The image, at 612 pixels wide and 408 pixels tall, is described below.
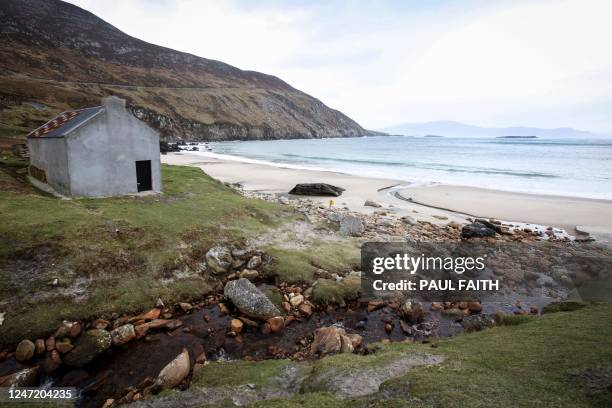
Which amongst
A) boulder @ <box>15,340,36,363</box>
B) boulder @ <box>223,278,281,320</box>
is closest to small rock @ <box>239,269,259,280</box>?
boulder @ <box>223,278,281,320</box>

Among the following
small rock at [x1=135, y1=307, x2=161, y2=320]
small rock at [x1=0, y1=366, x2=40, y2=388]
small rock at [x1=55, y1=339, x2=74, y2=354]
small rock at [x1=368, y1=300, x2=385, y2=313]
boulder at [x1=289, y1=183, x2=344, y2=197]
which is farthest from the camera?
boulder at [x1=289, y1=183, x2=344, y2=197]

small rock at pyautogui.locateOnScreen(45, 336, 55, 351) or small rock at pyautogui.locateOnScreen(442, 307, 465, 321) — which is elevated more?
small rock at pyautogui.locateOnScreen(45, 336, 55, 351)

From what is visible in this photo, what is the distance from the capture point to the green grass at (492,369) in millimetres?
4941

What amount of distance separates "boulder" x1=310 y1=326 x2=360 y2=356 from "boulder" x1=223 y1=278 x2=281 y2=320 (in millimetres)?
1977

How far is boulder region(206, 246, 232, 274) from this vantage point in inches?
507

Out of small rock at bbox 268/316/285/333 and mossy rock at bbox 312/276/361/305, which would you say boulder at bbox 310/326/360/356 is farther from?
mossy rock at bbox 312/276/361/305

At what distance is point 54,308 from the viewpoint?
9.55 metres

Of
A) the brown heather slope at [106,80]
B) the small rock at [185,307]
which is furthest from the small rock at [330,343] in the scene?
the brown heather slope at [106,80]

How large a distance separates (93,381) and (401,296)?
10016mm

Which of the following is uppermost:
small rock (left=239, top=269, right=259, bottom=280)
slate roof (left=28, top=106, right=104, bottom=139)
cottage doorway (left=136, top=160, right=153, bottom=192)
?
slate roof (left=28, top=106, right=104, bottom=139)

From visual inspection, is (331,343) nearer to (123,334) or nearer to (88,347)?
(123,334)

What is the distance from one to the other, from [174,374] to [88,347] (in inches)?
119

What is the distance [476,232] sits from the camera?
1928cm

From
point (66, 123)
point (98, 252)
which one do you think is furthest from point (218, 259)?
point (66, 123)
